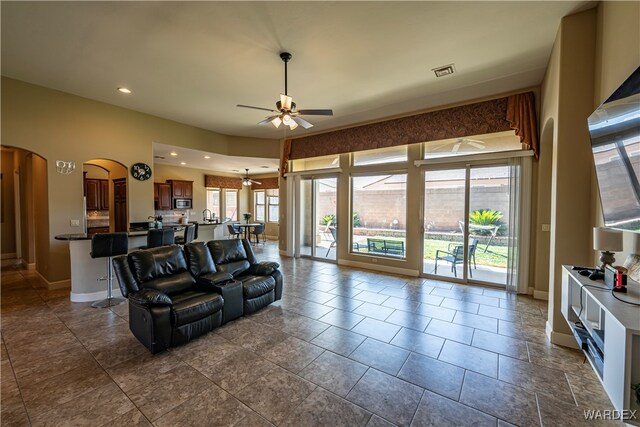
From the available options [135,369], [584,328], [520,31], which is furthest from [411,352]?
[520,31]

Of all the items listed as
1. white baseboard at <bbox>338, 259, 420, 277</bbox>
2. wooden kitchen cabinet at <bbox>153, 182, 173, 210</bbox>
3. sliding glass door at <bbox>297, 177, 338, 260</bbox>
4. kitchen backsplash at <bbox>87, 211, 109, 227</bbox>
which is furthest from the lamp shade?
wooden kitchen cabinet at <bbox>153, 182, 173, 210</bbox>

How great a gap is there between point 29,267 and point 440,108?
31.3 ft

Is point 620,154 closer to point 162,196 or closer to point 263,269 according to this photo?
point 263,269

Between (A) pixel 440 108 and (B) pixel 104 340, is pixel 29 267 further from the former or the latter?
(A) pixel 440 108

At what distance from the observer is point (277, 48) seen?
3.22 metres

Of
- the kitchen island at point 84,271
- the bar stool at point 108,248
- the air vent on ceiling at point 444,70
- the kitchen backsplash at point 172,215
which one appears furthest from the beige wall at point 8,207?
the air vent on ceiling at point 444,70

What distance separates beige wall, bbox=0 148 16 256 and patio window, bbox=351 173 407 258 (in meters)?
8.75

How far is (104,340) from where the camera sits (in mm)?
2951

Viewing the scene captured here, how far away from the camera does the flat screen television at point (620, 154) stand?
66.3 inches

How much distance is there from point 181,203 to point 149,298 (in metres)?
7.75

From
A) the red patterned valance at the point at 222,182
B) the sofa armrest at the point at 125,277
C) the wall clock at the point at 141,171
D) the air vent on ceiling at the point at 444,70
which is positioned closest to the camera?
the sofa armrest at the point at 125,277

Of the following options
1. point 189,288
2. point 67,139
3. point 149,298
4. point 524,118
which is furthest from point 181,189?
point 524,118

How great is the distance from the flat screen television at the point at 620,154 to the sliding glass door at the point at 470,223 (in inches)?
98.3

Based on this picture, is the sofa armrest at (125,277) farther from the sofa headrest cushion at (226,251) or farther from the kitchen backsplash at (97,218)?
the kitchen backsplash at (97,218)
